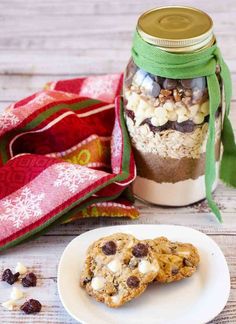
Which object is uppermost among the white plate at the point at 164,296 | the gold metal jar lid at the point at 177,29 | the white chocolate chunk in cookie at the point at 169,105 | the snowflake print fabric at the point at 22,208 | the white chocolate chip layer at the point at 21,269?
the gold metal jar lid at the point at 177,29

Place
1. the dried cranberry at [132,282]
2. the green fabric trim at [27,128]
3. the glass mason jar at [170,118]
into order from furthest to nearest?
1. the green fabric trim at [27,128]
2. the glass mason jar at [170,118]
3. the dried cranberry at [132,282]

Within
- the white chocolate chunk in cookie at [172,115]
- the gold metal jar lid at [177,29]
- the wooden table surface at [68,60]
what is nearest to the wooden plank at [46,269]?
the wooden table surface at [68,60]

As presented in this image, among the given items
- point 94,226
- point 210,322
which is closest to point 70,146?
point 94,226

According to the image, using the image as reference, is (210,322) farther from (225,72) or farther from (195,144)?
(225,72)

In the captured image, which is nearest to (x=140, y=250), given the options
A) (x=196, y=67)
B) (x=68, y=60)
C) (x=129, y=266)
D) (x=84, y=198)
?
(x=129, y=266)

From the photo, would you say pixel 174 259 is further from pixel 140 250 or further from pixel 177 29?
pixel 177 29

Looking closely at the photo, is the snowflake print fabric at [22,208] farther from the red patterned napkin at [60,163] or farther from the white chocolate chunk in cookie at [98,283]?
the white chocolate chunk in cookie at [98,283]
